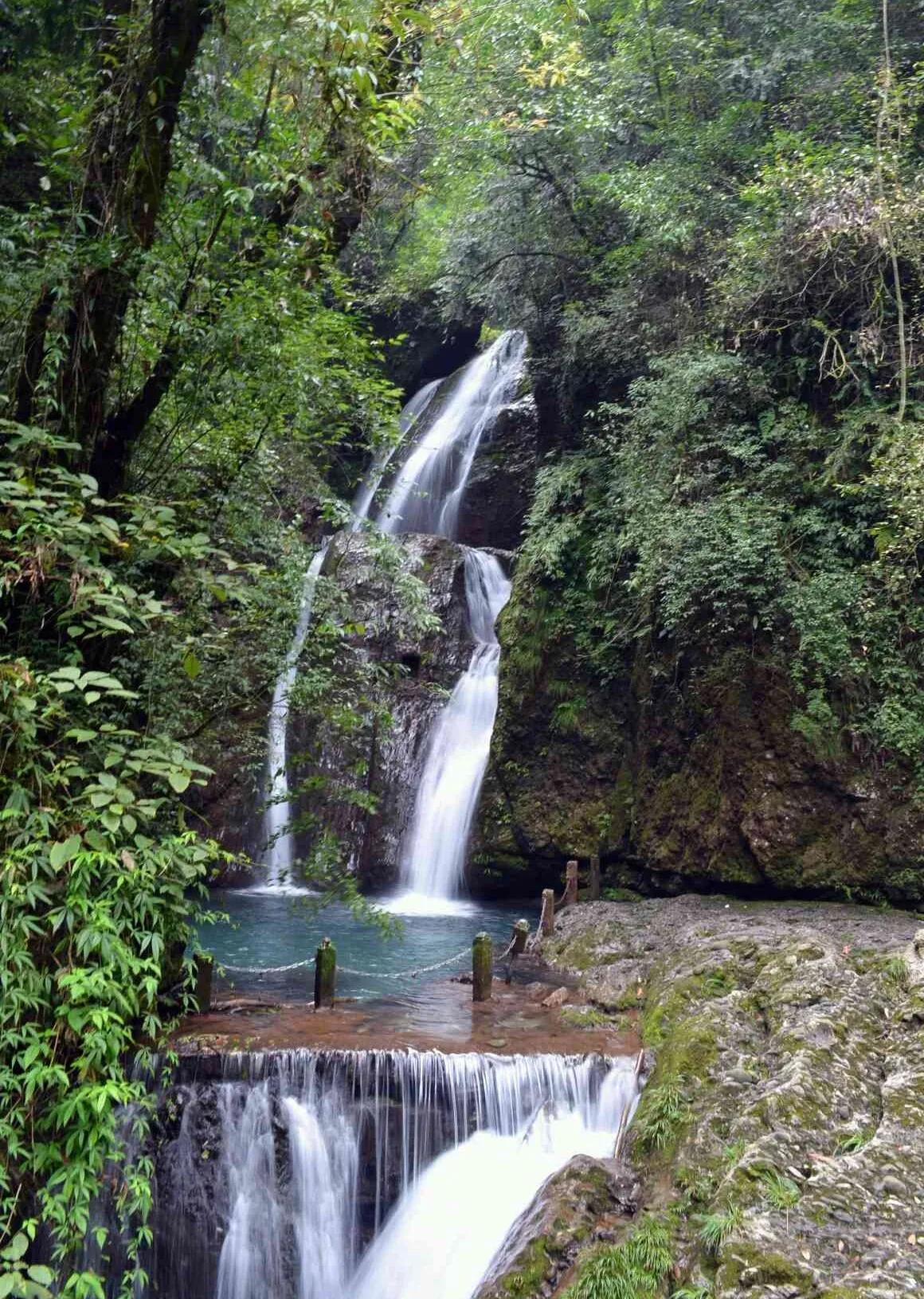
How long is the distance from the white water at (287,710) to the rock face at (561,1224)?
2696 millimetres

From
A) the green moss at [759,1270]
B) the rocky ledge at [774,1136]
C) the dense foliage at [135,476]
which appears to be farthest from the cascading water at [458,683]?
the green moss at [759,1270]

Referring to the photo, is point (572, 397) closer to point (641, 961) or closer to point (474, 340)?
point (474, 340)

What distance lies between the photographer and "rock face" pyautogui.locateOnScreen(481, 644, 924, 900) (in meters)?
11.3

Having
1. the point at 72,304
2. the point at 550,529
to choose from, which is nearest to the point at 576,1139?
the point at 72,304

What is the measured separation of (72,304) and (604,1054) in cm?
672

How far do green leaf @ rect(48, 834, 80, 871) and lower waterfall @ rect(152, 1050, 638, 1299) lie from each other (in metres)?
3.15

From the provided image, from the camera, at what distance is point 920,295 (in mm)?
11945

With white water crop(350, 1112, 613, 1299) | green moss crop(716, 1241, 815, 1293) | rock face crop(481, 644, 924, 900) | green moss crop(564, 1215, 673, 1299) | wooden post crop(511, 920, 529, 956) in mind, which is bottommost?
white water crop(350, 1112, 613, 1299)

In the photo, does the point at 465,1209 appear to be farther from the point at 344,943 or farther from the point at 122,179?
the point at 122,179

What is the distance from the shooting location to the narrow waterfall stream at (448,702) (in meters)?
15.2

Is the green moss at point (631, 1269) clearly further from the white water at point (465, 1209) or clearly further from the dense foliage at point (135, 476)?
the dense foliage at point (135, 476)

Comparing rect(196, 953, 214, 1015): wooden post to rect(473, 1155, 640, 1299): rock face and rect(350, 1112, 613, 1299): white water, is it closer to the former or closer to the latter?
rect(350, 1112, 613, 1299): white water

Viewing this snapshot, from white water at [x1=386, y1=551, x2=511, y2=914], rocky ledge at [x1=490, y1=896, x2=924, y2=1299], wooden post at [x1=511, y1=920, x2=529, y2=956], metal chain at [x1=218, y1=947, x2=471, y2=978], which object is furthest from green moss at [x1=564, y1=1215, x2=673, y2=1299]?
white water at [x1=386, y1=551, x2=511, y2=914]

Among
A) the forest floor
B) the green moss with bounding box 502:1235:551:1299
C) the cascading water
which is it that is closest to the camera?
the green moss with bounding box 502:1235:551:1299
